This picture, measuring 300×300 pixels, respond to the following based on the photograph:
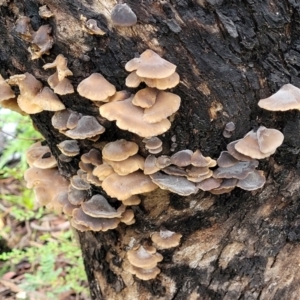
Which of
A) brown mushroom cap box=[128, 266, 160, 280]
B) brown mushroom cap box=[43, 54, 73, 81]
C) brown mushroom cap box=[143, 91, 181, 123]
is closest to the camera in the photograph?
brown mushroom cap box=[143, 91, 181, 123]

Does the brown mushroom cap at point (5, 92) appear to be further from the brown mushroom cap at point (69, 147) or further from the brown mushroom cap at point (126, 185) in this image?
the brown mushroom cap at point (126, 185)

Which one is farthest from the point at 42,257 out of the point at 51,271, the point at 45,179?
the point at 45,179

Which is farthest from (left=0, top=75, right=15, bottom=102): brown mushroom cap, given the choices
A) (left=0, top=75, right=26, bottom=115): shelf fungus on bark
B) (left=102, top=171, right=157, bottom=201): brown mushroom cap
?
(left=102, top=171, right=157, bottom=201): brown mushroom cap

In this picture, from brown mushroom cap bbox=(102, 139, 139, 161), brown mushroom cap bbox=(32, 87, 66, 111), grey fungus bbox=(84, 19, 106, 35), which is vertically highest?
grey fungus bbox=(84, 19, 106, 35)

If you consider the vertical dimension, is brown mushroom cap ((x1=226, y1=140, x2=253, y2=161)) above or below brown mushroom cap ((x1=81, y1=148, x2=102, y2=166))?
above

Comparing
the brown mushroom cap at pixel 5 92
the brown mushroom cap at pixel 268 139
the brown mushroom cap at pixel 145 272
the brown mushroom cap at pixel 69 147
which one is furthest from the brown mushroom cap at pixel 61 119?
the brown mushroom cap at pixel 145 272

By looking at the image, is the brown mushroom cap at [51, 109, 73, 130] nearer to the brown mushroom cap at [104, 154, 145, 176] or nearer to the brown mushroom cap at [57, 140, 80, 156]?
the brown mushroom cap at [57, 140, 80, 156]

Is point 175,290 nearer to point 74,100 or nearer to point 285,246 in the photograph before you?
point 285,246
